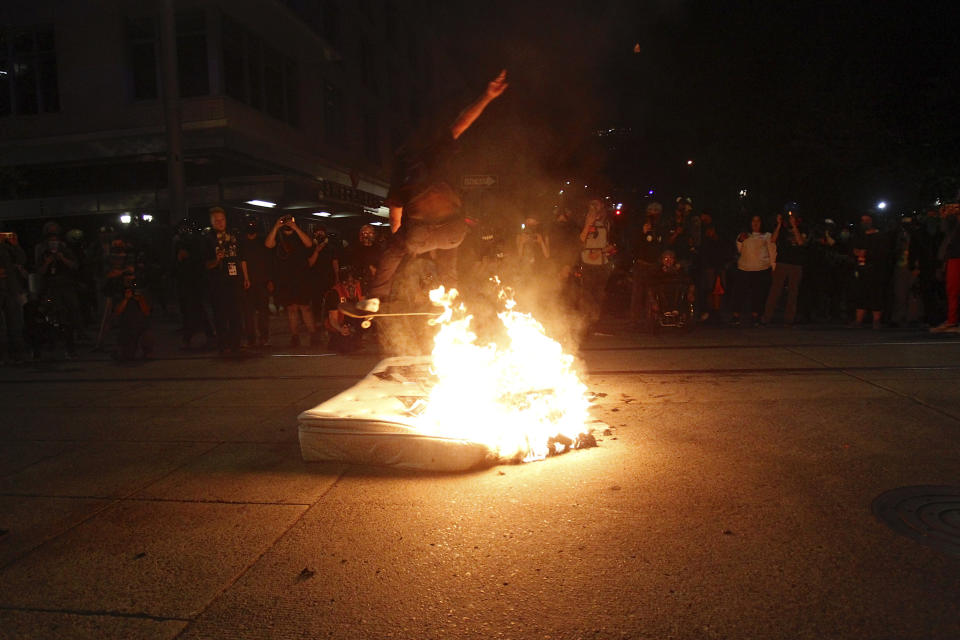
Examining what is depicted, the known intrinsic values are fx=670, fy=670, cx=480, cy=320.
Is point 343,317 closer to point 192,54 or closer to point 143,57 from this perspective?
point 192,54

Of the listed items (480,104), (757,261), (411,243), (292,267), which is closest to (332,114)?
(292,267)

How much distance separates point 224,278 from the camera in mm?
8961

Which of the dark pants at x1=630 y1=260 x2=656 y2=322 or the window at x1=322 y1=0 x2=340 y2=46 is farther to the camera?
the window at x1=322 y1=0 x2=340 y2=46

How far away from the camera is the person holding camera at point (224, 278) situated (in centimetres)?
898

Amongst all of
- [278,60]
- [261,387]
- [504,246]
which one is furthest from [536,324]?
[278,60]

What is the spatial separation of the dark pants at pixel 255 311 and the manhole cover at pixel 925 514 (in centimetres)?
819

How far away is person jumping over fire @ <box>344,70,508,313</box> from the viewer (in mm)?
4773

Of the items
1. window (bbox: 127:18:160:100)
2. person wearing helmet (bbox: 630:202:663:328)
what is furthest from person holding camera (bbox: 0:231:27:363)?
window (bbox: 127:18:160:100)

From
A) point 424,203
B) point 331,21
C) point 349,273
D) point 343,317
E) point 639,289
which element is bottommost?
point 343,317

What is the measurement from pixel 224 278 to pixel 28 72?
1401cm

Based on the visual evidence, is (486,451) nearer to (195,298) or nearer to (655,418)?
(655,418)

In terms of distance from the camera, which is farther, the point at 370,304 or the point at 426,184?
the point at 370,304

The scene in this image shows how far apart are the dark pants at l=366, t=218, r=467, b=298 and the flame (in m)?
0.44

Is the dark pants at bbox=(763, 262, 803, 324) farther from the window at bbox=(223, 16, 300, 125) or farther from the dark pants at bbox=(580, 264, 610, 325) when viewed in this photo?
the window at bbox=(223, 16, 300, 125)
